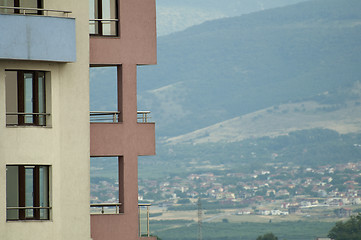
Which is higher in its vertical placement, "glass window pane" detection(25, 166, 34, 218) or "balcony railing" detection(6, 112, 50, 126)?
"balcony railing" detection(6, 112, 50, 126)

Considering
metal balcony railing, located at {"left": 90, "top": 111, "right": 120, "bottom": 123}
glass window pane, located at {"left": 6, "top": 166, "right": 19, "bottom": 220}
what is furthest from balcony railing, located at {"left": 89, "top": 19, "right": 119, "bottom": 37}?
glass window pane, located at {"left": 6, "top": 166, "right": 19, "bottom": 220}

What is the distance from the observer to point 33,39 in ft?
78.7

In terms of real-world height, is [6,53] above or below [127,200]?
above

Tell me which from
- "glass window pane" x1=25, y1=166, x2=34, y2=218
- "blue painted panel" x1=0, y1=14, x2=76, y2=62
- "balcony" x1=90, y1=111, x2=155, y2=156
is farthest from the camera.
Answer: "balcony" x1=90, y1=111, x2=155, y2=156

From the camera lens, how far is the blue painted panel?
77.8ft

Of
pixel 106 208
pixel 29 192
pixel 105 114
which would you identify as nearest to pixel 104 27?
pixel 105 114

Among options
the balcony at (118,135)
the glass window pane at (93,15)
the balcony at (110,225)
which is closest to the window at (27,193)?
the balcony at (110,225)

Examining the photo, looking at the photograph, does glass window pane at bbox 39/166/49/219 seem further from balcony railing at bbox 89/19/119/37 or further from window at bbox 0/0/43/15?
balcony railing at bbox 89/19/119/37

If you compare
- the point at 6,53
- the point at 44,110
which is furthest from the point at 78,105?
the point at 6,53

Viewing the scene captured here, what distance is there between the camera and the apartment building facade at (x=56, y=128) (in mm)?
23953

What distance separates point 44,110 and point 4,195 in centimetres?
251

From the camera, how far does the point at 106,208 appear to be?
27.5 metres

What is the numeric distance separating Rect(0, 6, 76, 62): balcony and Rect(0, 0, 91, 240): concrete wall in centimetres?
51

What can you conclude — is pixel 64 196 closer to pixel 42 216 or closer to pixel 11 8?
pixel 42 216
